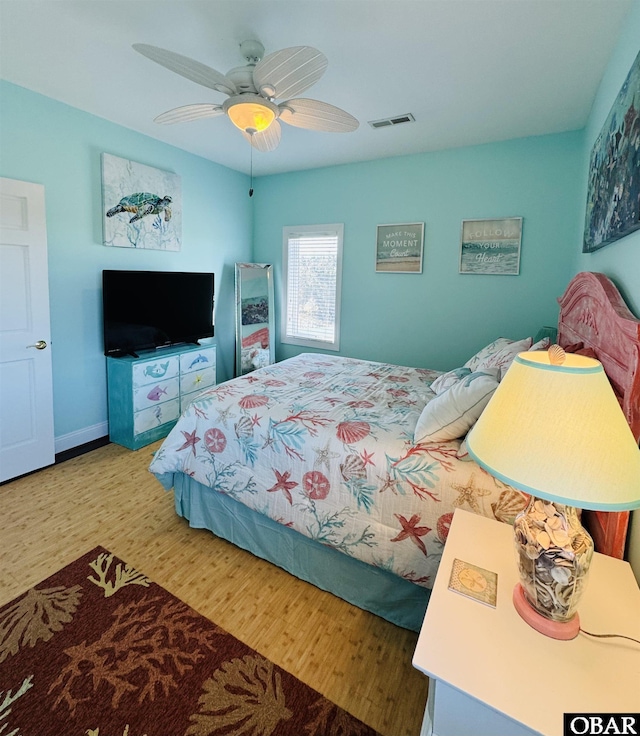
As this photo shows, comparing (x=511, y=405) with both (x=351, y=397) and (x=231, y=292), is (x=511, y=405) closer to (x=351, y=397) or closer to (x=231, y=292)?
(x=351, y=397)

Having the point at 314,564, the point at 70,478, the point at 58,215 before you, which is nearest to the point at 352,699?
the point at 314,564

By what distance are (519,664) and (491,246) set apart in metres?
3.27

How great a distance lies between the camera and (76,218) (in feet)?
9.70

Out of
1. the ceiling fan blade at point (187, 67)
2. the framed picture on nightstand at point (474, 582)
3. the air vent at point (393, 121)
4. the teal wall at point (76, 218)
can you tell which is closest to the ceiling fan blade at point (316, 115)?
the ceiling fan blade at point (187, 67)

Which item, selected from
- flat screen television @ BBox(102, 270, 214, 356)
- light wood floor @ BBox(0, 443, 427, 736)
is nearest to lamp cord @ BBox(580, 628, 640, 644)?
light wood floor @ BBox(0, 443, 427, 736)

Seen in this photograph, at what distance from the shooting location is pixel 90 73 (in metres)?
2.34

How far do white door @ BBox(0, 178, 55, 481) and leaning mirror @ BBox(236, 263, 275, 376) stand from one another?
189 cm

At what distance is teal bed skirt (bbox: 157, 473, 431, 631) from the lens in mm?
1664

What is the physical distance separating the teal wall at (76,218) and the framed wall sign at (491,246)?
2712mm

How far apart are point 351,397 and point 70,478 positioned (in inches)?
84.2

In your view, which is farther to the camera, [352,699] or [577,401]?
[352,699]

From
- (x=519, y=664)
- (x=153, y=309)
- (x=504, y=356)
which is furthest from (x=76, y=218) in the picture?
(x=519, y=664)

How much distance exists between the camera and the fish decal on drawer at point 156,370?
3.25 metres

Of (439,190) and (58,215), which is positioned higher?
(439,190)
